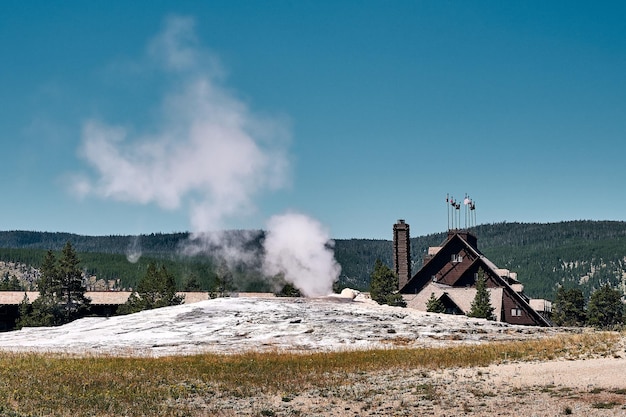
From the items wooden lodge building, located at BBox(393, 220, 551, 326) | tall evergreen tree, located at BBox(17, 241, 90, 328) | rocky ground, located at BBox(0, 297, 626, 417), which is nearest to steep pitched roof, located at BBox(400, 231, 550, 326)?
wooden lodge building, located at BBox(393, 220, 551, 326)

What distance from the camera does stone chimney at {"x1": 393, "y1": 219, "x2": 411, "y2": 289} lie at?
326 feet

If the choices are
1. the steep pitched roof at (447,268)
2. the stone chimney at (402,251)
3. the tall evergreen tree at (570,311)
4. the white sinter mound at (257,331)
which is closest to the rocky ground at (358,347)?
the white sinter mound at (257,331)

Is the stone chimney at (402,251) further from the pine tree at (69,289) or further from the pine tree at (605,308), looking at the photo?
the pine tree at (69,289)

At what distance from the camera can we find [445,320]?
5922 cm

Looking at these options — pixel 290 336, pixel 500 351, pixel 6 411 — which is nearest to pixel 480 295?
pixel 290 336

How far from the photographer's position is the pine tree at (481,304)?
77438 mm

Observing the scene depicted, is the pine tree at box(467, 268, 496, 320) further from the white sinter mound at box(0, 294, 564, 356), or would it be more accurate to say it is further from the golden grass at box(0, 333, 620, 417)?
the golden grass at box(0, 333, 620, 417)

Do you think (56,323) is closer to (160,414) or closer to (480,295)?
(480,295)

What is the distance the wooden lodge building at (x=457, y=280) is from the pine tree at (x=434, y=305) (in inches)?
127

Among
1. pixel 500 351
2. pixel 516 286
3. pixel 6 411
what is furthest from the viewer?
pixel 516 286

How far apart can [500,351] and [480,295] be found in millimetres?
40487

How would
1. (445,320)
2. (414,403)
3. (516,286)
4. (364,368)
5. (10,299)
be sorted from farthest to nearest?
(516,286)
(10,299)
(445,320)
(364,368)
(414,403)

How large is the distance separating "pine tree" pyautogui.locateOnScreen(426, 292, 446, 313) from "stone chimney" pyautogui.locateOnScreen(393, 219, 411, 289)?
53.2 feet

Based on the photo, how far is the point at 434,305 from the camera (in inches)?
3191
